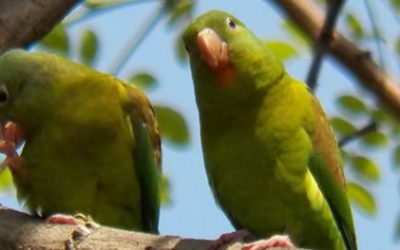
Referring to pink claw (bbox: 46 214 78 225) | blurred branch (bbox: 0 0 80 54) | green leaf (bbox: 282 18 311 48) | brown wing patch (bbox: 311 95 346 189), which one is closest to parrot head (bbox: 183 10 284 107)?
brown wing patch (bbox: 311 95 346 189)

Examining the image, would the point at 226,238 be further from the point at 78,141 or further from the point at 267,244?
the point at 78,141

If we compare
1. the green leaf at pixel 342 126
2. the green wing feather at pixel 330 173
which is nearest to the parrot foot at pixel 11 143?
the green wing feather at pixel 330 173

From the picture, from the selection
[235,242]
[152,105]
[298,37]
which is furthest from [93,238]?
[298,37]

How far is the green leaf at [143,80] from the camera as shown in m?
4.10

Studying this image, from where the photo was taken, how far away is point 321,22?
3.92m

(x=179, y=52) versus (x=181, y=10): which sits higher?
(x=181, y=10)

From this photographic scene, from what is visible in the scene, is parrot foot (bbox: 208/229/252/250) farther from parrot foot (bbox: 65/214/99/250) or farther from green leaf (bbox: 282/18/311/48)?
green leaf (bbox: 282/18/311/48)

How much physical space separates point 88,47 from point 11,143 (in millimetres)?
677

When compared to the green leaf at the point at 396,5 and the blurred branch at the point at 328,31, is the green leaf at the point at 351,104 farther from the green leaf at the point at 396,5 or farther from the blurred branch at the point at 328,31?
the blurred branch at the point at 328,31

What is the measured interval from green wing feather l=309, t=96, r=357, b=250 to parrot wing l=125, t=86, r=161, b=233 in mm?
642

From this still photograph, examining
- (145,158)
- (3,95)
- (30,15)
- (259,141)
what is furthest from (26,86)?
(259,141)

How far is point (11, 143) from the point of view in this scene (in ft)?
11.8

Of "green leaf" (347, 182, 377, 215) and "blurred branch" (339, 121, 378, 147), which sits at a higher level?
"blurred branch" (339, 121, 378, 147)

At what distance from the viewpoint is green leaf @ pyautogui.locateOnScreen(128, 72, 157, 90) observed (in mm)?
4102
